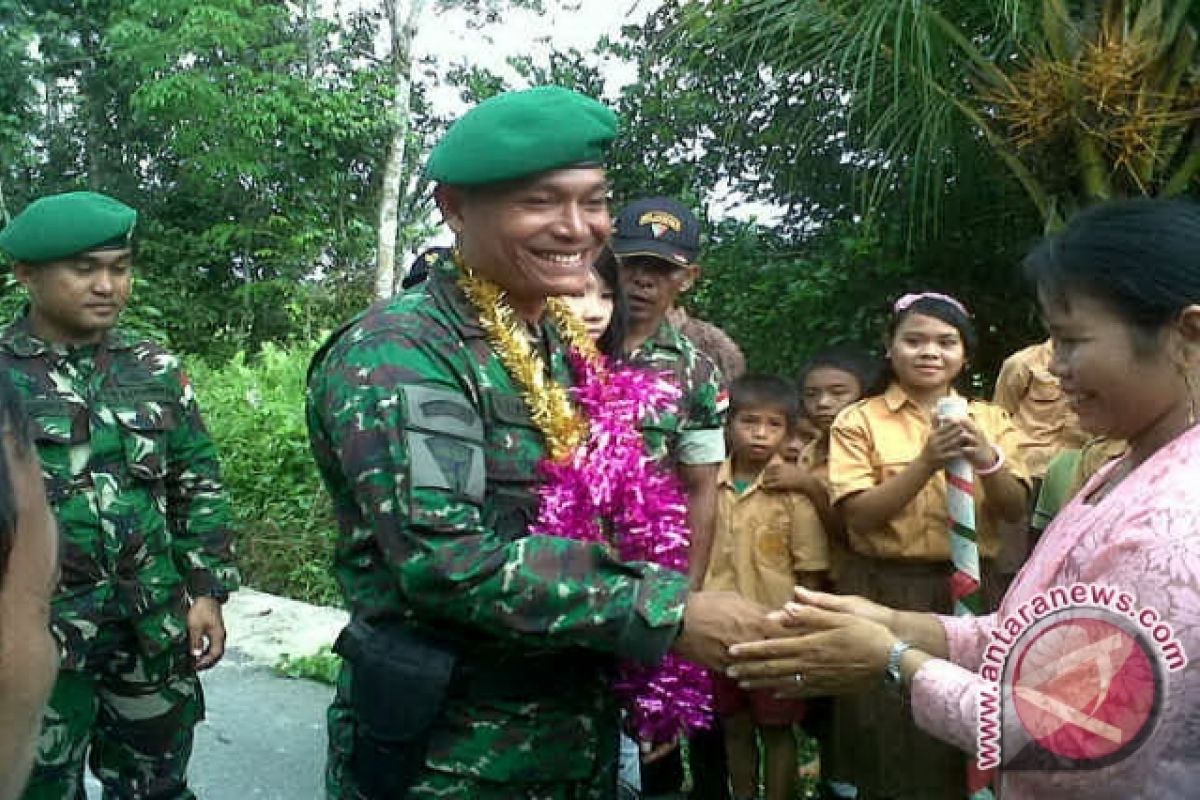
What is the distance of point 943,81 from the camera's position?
18.8ft

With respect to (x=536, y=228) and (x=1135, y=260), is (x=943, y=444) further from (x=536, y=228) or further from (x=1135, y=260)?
(x=536, y=228)

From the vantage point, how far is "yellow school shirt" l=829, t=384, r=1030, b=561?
10.6 ft

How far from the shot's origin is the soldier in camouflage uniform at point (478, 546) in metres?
1.61

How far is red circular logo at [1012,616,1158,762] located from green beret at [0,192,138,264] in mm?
2581

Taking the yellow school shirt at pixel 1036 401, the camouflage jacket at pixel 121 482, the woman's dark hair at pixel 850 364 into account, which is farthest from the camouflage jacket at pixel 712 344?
the camouflage jacket at pixel 121 482

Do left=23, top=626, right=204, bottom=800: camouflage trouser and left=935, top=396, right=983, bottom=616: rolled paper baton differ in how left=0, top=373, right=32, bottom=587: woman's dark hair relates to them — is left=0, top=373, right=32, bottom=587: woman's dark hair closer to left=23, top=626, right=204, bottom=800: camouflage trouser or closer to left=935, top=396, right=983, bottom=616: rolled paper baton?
left=23, top=626, right=204, bottom=800: camouflage trouser

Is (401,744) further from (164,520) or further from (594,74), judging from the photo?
(594,74)

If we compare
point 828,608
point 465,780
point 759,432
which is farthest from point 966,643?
point 759,432

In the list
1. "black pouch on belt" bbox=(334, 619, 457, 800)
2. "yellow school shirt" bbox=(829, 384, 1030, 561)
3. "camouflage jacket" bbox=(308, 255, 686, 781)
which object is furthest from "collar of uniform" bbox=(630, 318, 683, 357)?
"black pouch on belt" bbox=(334, 619, 457, 800)

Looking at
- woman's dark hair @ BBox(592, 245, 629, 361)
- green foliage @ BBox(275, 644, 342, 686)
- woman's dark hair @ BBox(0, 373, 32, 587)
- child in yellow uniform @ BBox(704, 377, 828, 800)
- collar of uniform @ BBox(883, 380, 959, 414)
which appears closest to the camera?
woman's dark hair @ BBox(0, 373, 32, 587)

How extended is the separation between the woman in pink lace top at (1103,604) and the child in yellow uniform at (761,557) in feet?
5.54

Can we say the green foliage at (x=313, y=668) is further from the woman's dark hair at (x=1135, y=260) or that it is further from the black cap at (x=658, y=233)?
the woman's dark hair at (x=1135, y=260)

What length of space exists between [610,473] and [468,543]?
369mm

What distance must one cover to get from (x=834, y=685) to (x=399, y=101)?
13593 millimetres
